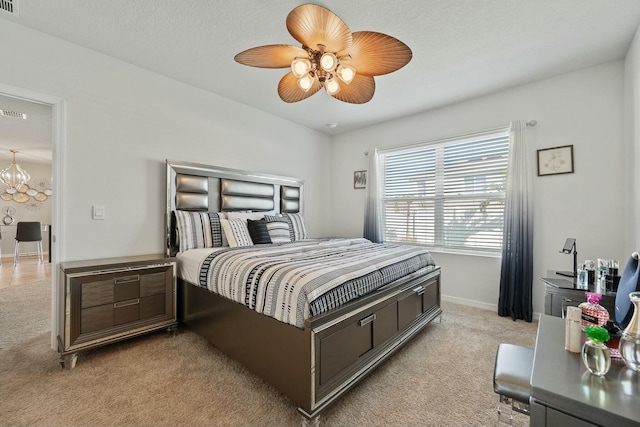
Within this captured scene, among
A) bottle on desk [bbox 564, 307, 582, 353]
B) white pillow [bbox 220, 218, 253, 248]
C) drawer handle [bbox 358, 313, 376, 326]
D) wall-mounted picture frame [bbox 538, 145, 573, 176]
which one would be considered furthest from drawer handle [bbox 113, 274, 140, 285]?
wall-mounted picture frame [bbox 538, 145, 573, 176]

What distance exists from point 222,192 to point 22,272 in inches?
201

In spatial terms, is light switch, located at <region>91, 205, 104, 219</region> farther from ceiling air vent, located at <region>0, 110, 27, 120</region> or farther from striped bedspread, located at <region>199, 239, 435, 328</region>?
ceiling air vent, located at <region>0, 110, 27, 120</region>

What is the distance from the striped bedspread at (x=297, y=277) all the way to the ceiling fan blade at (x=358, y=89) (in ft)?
4.58

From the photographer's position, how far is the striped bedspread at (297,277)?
158 cm

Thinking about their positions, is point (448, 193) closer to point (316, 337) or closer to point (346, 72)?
point (346, 72)

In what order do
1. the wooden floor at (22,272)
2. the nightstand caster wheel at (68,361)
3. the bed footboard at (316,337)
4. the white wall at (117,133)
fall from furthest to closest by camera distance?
the wooden floor at (22,272)
the white wall at (117,133)
the nightstand caster wheel at (68,361)
the bed footboard at (316,337)

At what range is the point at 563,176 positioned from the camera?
9.71 feet

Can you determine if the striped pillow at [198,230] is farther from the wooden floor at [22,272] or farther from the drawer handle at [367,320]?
the wooden floor at [22,272]

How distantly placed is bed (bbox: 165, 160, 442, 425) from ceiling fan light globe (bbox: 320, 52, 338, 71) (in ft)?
4.48

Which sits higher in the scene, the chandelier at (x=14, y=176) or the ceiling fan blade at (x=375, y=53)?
the ceiling fan blade at (x=375, y=53)

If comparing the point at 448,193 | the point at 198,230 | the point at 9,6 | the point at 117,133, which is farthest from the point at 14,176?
the point at 448,193

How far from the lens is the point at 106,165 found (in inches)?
104

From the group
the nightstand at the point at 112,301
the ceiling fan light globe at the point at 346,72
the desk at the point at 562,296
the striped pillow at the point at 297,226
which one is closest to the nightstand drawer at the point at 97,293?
the nightstand at the point at 112,301

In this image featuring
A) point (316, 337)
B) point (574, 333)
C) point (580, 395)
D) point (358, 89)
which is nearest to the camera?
point (580, 395)
